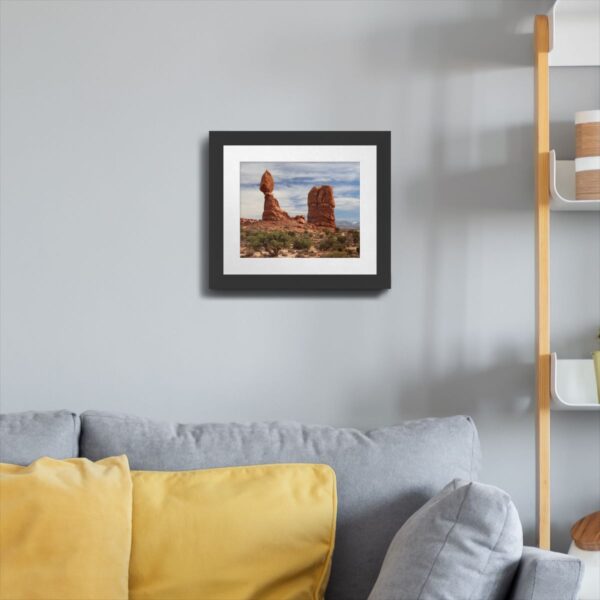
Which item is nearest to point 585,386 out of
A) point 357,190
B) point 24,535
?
point 357,190

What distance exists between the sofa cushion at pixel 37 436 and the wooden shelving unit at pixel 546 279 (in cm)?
118

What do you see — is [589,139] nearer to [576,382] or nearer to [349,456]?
[576,382]

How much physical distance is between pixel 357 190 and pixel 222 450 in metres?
0.85

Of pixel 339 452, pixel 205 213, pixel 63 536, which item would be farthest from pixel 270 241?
pixel 63 536

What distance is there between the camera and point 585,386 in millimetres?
2316

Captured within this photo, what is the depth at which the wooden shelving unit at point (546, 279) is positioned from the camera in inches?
87.4

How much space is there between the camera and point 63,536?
177 centimetres

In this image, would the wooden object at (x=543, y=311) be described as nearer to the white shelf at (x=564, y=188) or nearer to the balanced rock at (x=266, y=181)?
the white shelf at (x=564, y=188)

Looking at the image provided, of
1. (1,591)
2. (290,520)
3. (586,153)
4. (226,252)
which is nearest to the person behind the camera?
(1,591)

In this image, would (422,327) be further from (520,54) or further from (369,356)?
(520,54)

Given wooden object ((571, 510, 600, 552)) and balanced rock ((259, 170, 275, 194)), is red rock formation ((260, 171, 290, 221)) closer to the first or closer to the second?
balanced rock ((259, 170, 275, 194))

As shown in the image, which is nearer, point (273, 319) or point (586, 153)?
point (586, 153)

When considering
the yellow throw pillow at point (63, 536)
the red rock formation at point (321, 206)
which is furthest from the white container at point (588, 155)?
the yellow throw pillow at point (63, 536)

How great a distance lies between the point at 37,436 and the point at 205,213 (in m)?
0.79
